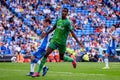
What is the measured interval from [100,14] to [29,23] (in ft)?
23.3

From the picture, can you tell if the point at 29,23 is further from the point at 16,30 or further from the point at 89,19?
the point at 89,19


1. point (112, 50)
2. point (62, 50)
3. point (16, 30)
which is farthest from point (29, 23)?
point (62, 50)

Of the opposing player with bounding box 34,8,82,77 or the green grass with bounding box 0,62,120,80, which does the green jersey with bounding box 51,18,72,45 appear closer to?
the opposing player with bounding box 34,8,82,77

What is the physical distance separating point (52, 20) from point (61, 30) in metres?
27.2

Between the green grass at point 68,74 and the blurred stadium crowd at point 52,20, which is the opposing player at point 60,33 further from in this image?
the blurred stadium crowd at point 52,20

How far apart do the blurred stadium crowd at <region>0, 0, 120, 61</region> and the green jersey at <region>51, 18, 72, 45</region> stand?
2129cm

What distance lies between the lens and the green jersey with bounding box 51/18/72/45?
15.8 metres

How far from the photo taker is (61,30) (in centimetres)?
1585

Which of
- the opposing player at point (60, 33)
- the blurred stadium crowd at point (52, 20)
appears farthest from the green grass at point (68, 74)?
the blurred stadium crowd at point (52, 20)

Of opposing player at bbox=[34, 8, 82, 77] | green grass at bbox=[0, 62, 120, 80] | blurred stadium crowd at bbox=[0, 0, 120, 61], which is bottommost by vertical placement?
green grass at bbox=[0, 62, 120, 80]

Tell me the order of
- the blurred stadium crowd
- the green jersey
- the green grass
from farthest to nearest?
the blurred stadium crowd < the green grass < the green jersey

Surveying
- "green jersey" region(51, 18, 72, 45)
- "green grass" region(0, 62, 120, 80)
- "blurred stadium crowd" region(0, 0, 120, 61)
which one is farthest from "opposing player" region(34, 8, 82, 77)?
"blurred stadium crowd" region(0, 0, 120, 61)

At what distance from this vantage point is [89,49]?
40.0 metres

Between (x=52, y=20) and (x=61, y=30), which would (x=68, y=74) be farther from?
(x=52, y=20)
